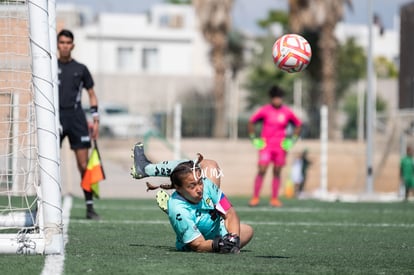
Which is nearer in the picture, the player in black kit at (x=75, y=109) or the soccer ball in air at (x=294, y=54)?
the soccer ball in air at (x=294, y=54)

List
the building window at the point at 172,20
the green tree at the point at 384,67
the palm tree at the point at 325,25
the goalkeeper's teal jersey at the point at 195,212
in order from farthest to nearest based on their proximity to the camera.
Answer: the green tree at the point at 384,67
the building window at the point at 172,20
the palm tree at the point at 325,25
the goalkeeper's teal jersey at the point at 195,212

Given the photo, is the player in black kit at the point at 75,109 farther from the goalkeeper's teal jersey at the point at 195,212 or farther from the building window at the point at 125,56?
the building window at the point at 125,56

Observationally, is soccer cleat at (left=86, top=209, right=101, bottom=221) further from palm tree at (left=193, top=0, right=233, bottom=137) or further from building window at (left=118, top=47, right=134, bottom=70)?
building window at (left=118, top=47, right=134, bottom=70)

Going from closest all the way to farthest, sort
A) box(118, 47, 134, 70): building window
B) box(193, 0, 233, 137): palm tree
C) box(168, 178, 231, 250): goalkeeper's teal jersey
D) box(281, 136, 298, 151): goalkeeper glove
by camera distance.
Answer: box(168, 178, 231, 250): goalkeeper's teal jersey, box(281, 136, 298, 151): goalkeeper glove, box(193, 0, 233, 137): palm tree, box(118, 47, 134, 70): building window

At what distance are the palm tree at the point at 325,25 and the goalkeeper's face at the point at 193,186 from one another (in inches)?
1239

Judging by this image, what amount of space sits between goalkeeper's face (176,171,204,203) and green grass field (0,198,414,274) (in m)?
0.45

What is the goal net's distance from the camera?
8.17m

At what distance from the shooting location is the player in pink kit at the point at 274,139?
1642 cm

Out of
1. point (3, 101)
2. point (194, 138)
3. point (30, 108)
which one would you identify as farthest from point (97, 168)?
point (194, 138)

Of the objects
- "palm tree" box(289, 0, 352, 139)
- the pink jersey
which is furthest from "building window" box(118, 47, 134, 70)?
the pink jersey

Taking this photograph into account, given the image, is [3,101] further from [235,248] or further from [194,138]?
[194,138]

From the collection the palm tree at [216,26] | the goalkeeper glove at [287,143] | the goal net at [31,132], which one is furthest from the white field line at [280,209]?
the palm tree at [216,26]

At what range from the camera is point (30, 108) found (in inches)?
363

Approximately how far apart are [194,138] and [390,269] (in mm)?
29821
